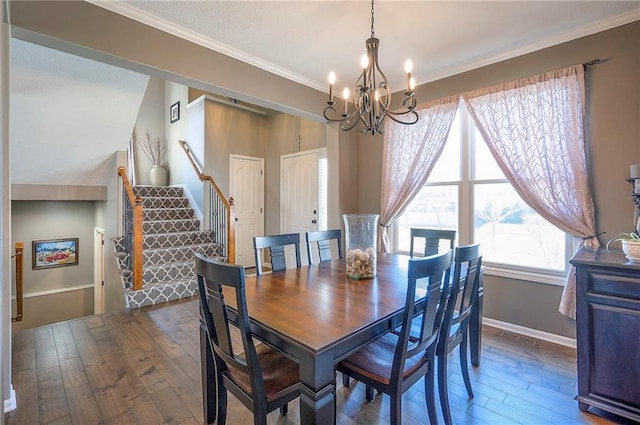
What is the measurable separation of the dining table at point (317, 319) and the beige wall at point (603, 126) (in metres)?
1.64

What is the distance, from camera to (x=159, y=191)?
5.73 m

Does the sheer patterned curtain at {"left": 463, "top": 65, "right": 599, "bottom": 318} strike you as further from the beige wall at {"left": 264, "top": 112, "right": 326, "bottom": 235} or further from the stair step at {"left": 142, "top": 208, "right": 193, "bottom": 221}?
the stair step at {"left": 142, "top": 208, "right": 193, "bottom": 221}

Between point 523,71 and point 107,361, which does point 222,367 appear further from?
point 523,71

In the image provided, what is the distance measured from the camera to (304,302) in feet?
5.27

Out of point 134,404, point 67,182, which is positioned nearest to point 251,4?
point 134,404

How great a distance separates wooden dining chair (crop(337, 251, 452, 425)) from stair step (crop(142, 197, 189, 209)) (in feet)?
16.3

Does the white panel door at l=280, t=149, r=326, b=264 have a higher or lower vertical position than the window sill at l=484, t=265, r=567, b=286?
higher

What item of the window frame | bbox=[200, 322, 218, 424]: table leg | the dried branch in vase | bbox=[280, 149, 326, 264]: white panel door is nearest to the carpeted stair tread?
bbox=[280, 149, 326, 264]: white panel door

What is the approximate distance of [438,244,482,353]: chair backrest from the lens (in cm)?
168

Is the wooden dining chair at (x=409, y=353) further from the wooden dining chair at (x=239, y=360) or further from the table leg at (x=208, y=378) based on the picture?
the table leg at (x=208, y=378)

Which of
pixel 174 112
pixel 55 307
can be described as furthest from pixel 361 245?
pixel 55 307

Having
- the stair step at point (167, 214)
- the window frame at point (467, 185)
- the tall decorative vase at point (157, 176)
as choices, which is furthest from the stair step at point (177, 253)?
the window frame at point (467, 185)

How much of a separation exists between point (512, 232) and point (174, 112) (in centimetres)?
642

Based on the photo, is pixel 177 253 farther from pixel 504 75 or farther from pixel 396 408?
pixel 504 75
